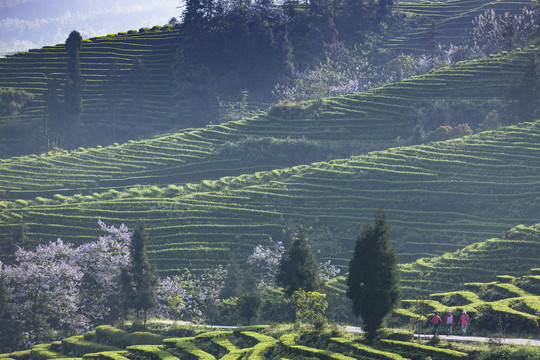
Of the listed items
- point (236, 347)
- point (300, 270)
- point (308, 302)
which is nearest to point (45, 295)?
point (236, 347)

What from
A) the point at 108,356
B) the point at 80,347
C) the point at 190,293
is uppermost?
the point at 108,356

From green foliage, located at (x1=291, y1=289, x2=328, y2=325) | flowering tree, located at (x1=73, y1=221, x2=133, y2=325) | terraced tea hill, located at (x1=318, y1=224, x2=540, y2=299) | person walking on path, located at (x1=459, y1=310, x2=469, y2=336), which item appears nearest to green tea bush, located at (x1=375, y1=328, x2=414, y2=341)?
person walking on path, located at (x1=459, y1=310, x2=469, y2=336)

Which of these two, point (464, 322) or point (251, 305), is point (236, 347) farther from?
point (464, 322)

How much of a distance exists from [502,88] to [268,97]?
170 feet

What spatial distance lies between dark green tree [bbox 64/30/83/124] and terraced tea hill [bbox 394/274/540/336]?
338 feet

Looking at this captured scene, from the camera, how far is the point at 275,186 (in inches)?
3450

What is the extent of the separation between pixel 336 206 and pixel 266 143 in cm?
2810

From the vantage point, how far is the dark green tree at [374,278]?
1473 inches

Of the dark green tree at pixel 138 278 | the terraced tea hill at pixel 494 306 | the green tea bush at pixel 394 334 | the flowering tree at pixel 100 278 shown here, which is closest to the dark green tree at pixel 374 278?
the green tea bush at pixel 394 334

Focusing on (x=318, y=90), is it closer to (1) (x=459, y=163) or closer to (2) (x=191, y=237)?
(1) (x=459, y=163)

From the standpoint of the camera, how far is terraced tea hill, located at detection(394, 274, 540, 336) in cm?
3778

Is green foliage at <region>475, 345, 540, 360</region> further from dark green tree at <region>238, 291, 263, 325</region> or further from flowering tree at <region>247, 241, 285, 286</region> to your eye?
flowering tree at <region>247, 241, 285, 286</region>

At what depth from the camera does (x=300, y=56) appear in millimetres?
153375

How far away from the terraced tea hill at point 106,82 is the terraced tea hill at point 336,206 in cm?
4945
